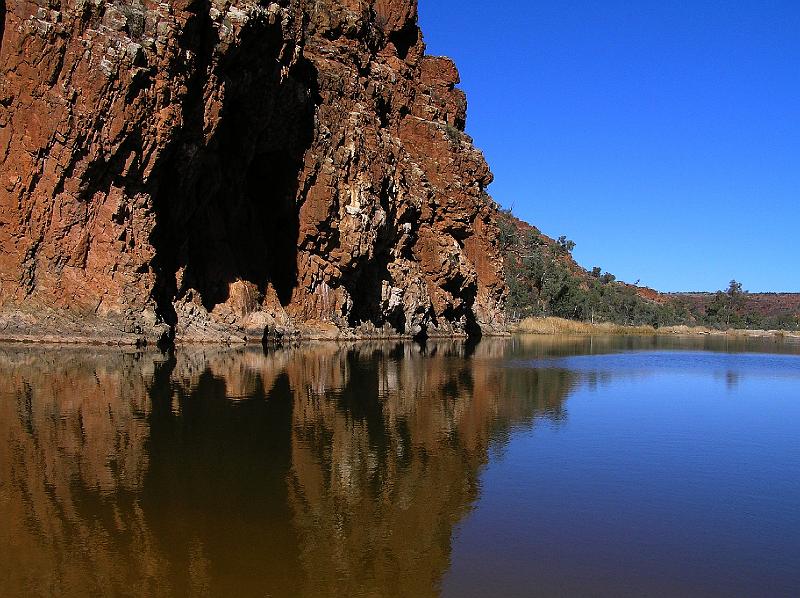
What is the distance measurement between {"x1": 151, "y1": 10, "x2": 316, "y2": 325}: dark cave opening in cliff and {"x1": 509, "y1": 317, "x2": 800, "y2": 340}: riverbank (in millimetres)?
38625

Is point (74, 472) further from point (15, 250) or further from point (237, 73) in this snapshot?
point (237, 73)

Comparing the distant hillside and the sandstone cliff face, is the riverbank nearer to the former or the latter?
the distant hillside

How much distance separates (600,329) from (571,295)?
886cm

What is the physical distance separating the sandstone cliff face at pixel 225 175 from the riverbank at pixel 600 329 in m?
23.7

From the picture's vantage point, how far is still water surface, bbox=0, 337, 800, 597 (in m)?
8.51

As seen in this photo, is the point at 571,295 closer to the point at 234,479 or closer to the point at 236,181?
the point at 236,181

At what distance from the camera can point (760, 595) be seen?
27.3 ft

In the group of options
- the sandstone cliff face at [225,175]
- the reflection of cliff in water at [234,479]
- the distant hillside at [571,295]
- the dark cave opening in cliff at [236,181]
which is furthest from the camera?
the distant hillside at [571,295]

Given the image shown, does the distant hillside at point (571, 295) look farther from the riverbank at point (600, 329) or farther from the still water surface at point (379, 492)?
the still water surface at point (379, 492)

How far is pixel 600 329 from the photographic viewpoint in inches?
4205

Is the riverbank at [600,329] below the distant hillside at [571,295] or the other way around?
below

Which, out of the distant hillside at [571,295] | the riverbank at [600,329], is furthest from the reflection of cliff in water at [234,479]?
the distant hillside at [571,295]

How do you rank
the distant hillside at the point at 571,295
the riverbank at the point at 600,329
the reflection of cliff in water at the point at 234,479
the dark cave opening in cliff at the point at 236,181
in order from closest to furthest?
1. the reflection of cliff in water at the point at 234,479
2. the dark cave opening in cliff at the point at 236,181
3. the riverbank at the point at 600,329
4. the distant hillside at the point at 571,295

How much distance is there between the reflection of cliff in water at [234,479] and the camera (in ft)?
27.7
